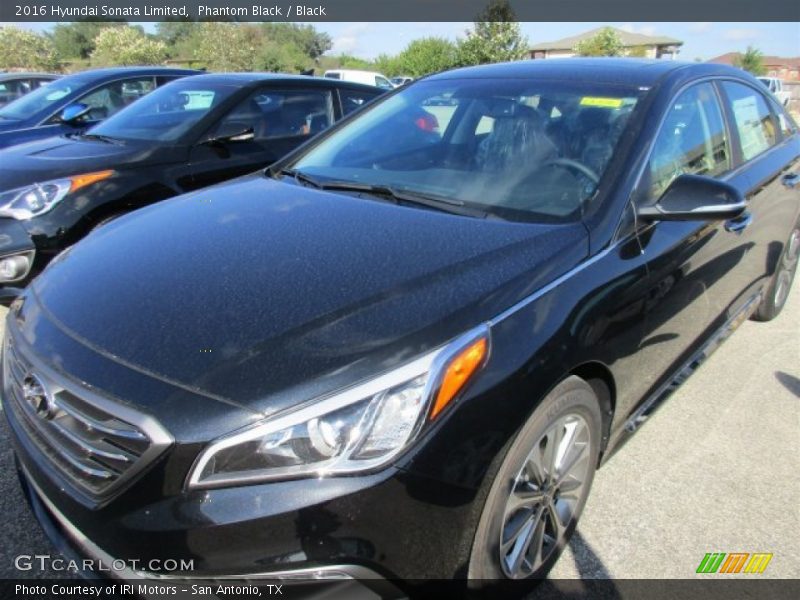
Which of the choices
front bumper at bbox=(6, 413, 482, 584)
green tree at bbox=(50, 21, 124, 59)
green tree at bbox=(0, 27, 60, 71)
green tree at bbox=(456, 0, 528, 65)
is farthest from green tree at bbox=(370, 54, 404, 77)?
front bumper at bbox=(6, 413, 482, 584)

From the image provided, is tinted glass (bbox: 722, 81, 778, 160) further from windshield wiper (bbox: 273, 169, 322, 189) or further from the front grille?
the front grille

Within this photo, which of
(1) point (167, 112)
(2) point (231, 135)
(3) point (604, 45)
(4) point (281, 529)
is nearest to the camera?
(4) point (281, 529)

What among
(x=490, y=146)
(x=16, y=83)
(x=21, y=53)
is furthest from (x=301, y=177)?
(x=21, y=53)

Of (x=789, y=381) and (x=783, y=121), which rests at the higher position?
(x=783, y=121)

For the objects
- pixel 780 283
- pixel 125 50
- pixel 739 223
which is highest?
pixel 125 50

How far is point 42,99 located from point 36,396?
21.6 feet

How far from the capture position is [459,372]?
5.00 feet

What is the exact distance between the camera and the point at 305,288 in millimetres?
1781

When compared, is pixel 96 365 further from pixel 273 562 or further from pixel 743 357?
pixel 743 357

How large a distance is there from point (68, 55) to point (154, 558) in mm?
80165

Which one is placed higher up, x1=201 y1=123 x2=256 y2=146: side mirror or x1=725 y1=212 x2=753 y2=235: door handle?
x1=201 y1=123 x2=256 y2=146: side mirror

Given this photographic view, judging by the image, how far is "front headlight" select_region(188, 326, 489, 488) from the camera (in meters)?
1.38

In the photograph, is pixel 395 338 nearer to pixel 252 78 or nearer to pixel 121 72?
pixel 252 78

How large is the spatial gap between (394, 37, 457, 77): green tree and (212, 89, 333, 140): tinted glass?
38741 millimetres
